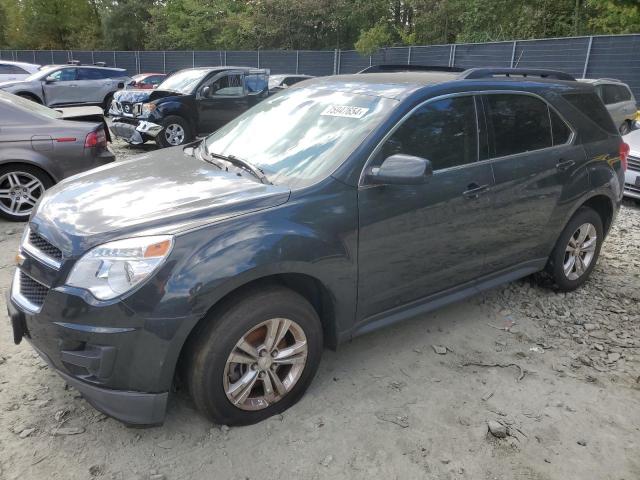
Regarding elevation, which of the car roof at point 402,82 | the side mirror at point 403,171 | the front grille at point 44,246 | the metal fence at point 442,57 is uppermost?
the metal fence at point 442,57

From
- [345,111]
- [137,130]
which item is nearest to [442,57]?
[137,130]

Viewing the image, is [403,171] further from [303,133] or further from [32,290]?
[32,290]

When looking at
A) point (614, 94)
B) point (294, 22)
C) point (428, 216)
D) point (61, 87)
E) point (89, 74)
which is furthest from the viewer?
point (294, 22)

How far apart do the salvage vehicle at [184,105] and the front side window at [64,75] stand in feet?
19.0

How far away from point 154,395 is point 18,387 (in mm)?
1172

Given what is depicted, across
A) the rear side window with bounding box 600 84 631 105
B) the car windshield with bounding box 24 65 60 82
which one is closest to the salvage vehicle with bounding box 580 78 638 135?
the rear side window with bounding box 600 84 631 105

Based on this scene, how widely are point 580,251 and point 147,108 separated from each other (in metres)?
8.20

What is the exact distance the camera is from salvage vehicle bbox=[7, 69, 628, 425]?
2.38m

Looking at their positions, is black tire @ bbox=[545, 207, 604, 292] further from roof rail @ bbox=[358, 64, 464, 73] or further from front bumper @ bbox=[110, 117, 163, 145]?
front bumper @ bbox=[110, 117, 163, 145]

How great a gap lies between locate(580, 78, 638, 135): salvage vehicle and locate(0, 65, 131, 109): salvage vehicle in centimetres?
1367

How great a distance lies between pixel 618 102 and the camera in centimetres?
1227

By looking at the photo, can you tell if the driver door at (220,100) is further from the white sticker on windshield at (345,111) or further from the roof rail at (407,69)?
the white sticker on windshield at (345,111)

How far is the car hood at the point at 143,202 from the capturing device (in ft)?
8.14

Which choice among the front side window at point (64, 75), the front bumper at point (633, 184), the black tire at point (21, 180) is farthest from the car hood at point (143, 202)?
the front side window at point (64, 75)
